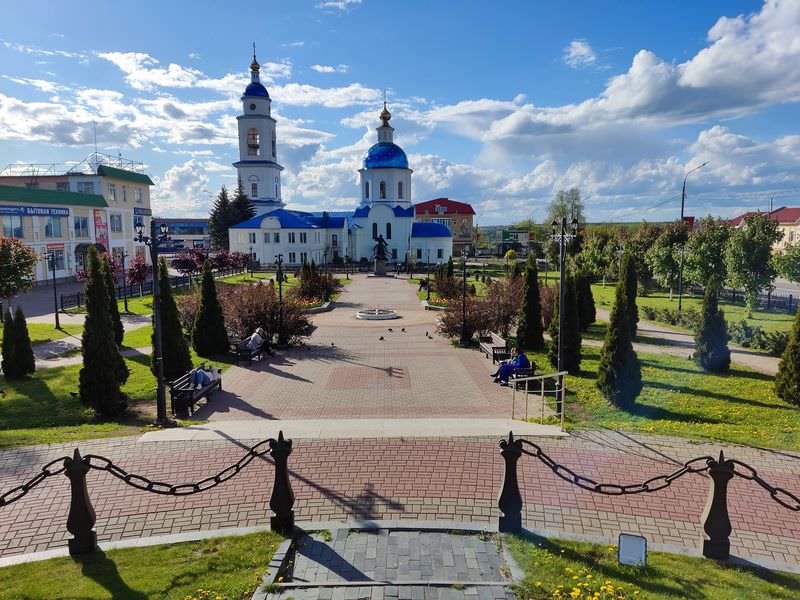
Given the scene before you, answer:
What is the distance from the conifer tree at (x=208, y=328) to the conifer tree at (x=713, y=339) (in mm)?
15132

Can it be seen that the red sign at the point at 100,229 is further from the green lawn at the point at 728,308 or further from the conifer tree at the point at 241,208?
the green lawn at the point at 728,308

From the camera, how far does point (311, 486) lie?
778 cm

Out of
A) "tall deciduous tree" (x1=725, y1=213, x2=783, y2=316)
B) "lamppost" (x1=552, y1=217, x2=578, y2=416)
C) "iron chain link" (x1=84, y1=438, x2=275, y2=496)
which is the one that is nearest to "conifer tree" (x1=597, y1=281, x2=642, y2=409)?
"lamppost" (x1=552, y1=217, x2=578, y2=416)

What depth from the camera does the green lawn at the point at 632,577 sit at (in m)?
5.27

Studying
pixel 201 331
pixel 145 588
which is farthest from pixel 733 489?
pixel 201 331

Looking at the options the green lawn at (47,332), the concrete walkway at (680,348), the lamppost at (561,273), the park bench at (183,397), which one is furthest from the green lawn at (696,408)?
the green lawn at (47,332)

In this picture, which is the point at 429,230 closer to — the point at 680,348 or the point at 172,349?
the point at 680,348

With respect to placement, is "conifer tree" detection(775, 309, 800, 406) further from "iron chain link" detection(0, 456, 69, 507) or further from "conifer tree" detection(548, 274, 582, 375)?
"iron chain link" detection(0, 456, 69, 507)

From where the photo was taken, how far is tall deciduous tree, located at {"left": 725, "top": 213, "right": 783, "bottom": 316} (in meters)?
27.0

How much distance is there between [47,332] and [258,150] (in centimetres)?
4735

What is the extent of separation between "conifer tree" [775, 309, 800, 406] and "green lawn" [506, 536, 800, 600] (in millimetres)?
8692

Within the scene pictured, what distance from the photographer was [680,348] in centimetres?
2002

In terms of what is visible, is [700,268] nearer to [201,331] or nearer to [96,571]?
[201,331]

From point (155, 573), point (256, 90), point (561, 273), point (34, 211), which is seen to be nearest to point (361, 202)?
point (256, 90)
